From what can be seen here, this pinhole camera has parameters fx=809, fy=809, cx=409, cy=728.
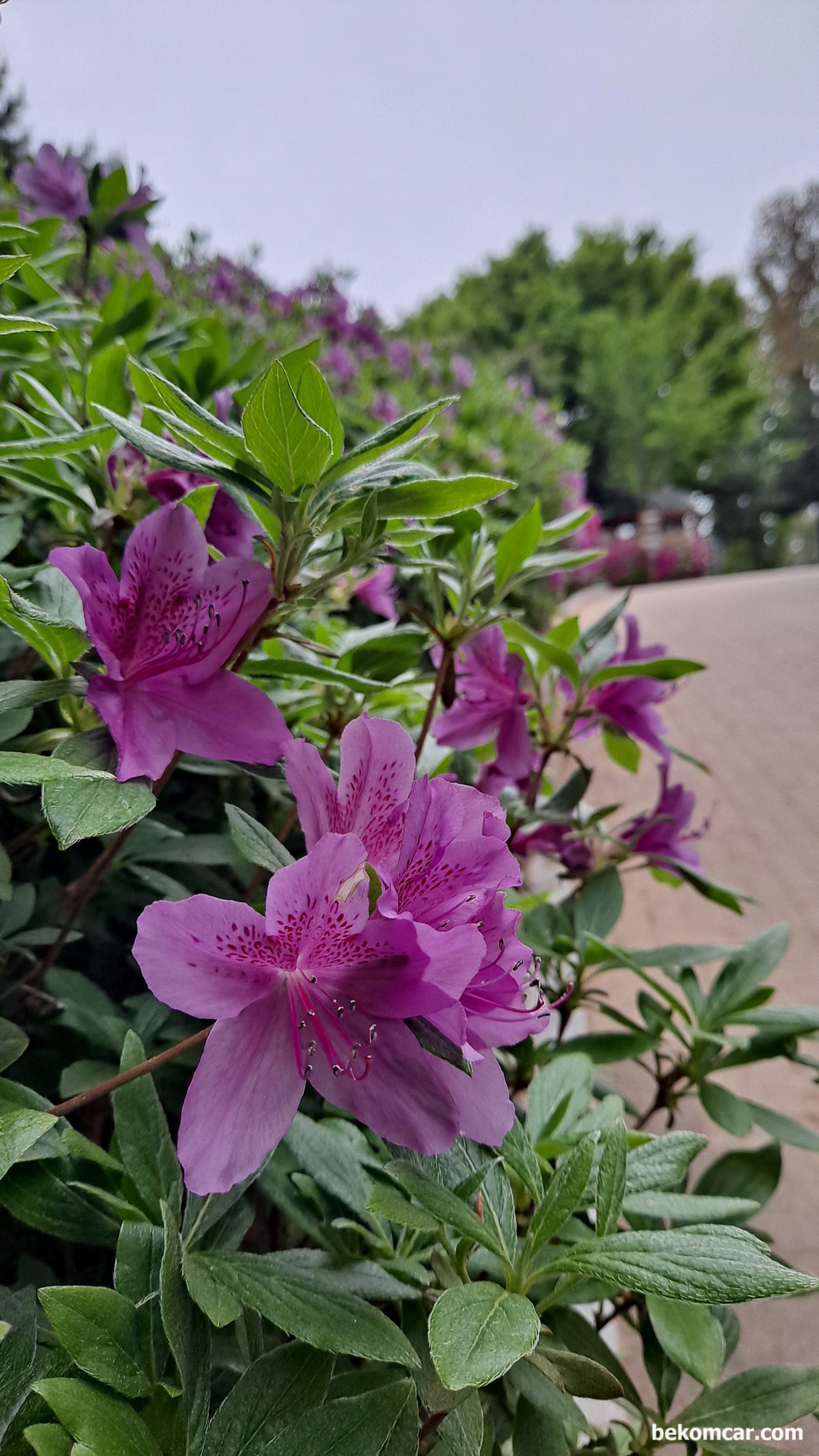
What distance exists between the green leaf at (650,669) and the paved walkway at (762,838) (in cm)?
47

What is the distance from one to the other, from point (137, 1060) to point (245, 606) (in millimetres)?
250

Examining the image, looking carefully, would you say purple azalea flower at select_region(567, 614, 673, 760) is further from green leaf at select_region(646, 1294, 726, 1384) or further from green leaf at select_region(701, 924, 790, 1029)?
green leaf at select_region(646, 1294, 726, 1384)

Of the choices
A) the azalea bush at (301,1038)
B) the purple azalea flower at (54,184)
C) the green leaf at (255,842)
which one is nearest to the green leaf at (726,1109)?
the azalea bush at (301,1038)

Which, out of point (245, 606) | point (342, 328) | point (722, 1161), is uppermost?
point (342, 328)

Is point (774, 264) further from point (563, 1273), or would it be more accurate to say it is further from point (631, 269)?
point (563, 1273)

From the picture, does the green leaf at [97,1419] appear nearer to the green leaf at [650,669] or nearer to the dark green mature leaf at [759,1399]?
the dark green mature leaf at [759,1399]

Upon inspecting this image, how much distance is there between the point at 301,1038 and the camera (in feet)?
1.18

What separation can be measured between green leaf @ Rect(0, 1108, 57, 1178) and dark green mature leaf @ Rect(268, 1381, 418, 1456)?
6.2 inches

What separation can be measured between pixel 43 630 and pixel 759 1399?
24.6 inches

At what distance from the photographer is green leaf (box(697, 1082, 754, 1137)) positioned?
69 cm

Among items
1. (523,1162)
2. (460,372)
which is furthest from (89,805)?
(460,372)

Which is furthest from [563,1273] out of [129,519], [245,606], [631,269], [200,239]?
[631,269]

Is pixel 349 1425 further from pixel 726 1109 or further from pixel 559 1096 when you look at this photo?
pixel 726 1109

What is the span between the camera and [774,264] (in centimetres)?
1752
